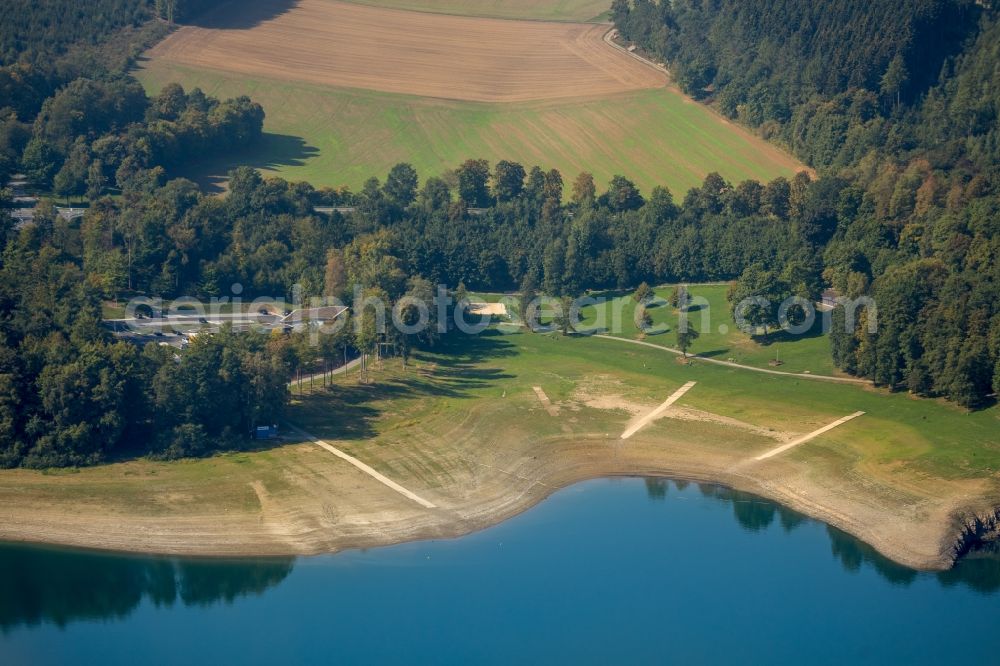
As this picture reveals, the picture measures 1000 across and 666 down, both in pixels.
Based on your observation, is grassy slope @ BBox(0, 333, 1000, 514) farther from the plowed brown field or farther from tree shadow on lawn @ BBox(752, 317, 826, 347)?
the plowed brown field

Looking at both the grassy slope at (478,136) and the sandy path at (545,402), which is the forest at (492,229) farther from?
the sandy path at (545,402)

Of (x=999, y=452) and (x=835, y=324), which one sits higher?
(x=835, y=324)

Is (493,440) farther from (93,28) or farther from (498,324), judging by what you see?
(93,28)

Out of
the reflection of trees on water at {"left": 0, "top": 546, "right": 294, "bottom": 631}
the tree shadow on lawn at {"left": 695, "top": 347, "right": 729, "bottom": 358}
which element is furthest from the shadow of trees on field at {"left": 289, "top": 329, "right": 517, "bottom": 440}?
the reflection of trees on water at {"left": 0, "top": 546, "right": 294, "bottom": 631}

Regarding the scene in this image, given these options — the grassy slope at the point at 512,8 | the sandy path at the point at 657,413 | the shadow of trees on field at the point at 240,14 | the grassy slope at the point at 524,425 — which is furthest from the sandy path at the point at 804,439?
the shadow of trees on field at the point at 240,14

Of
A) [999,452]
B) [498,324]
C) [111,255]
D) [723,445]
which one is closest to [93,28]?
[111,255]

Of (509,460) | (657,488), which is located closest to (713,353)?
(657,488)
